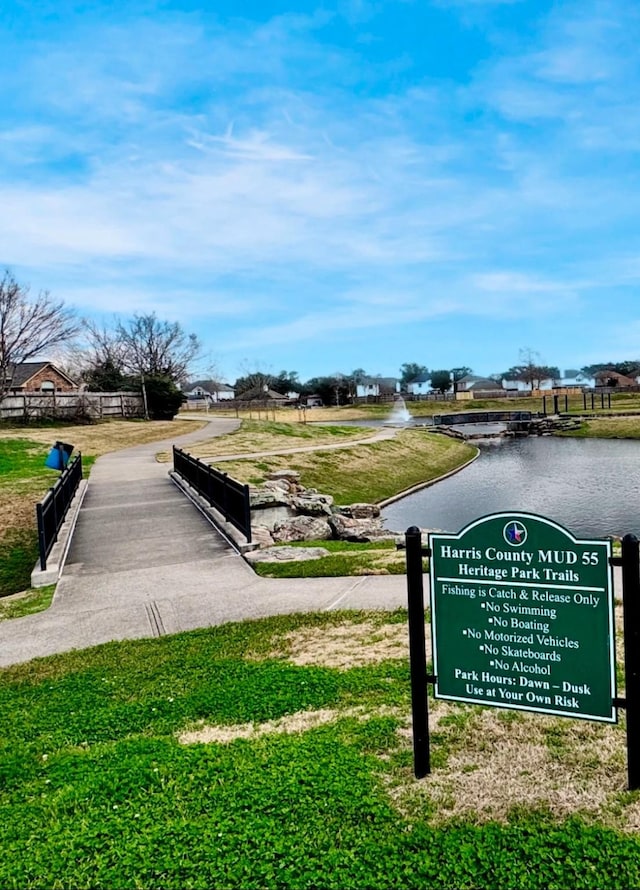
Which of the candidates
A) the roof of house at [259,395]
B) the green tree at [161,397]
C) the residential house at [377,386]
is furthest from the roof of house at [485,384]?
the green tree at [161,397]

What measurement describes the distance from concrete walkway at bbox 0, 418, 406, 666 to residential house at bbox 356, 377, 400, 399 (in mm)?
111499

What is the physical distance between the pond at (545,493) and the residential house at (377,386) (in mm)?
86318

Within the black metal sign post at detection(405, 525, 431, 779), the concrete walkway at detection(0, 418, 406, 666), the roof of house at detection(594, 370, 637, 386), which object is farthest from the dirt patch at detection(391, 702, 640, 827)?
the roof of house at detection(594, 370, 637, 386)

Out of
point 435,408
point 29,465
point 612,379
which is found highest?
point 612,379

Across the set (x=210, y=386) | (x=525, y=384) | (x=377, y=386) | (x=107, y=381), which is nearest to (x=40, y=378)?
(x=107, y=381)

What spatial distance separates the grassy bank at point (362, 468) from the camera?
78.8 feet

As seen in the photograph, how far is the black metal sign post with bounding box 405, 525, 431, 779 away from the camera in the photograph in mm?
3678

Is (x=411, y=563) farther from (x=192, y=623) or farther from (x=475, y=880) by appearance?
(x=192, y=623)

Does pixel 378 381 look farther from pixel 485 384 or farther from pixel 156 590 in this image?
pixel 156 590

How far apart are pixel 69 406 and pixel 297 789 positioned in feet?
129

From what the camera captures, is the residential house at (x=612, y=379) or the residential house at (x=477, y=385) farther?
the residential house at (x=477, y=385)

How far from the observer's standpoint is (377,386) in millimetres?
130375

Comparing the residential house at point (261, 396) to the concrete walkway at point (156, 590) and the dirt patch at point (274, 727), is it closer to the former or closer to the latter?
the concrete walkway at point (156, 590)

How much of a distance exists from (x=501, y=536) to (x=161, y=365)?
63.1 meters
